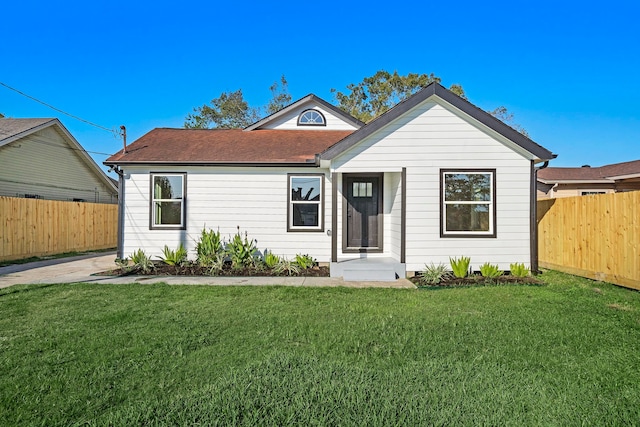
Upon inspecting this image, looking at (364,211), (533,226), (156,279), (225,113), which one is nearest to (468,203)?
(533,226)

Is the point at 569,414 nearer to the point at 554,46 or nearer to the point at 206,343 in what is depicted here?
the point at 206,343

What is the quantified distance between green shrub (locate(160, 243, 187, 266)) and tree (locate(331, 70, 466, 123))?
2325 cm

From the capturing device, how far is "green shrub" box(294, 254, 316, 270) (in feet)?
30.1

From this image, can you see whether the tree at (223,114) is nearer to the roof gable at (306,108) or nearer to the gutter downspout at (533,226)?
the roof gable at (306,108)

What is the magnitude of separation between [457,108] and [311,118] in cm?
595

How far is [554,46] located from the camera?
1344cm

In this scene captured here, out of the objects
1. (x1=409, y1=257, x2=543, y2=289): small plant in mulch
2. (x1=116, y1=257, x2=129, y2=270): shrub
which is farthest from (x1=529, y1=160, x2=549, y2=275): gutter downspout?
(x1=116, y1=257, x2=129, y2=270): shrub

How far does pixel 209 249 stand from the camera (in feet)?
30.3

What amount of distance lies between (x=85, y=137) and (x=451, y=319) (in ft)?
72.6

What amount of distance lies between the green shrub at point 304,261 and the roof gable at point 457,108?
9.02 ft

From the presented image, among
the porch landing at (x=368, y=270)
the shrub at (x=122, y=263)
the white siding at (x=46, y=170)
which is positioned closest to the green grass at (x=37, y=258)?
the shrub at (x=122, y=263)

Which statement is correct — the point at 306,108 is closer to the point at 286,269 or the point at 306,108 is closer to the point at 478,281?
the point at 286,269

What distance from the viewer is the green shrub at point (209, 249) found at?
920cm

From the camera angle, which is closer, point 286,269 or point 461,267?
point 461,267
